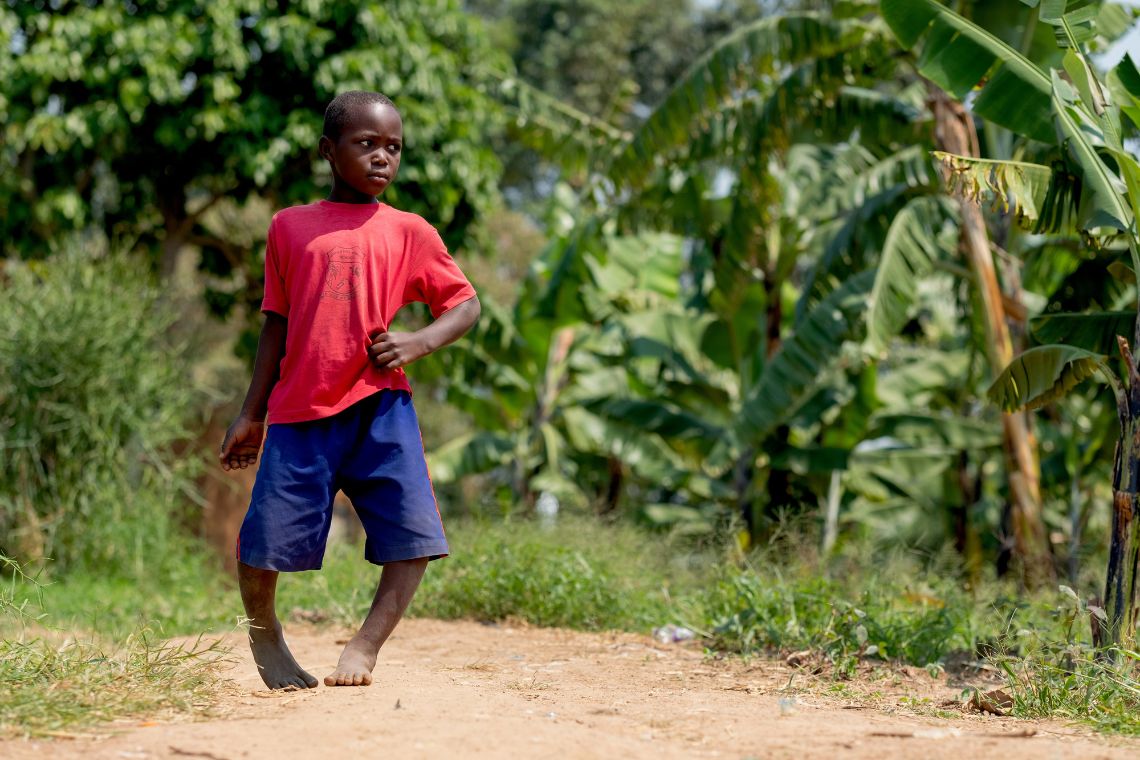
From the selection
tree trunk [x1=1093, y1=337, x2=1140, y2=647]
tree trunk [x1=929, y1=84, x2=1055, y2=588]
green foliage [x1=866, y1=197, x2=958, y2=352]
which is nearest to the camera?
tree trunk [x1=1093, y1=337, x2=1140, y2=647]

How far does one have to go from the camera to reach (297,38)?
9508 mm

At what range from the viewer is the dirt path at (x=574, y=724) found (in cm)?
279

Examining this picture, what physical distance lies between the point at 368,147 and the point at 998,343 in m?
5.69

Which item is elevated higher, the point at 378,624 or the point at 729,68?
the point at 729,68

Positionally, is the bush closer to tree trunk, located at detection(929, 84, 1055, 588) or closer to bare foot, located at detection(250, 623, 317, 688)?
bare foot, located at detection(250, 623, 317, 688)

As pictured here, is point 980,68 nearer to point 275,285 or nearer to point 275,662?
point 275,285

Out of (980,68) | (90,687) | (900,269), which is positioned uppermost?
(980,68)

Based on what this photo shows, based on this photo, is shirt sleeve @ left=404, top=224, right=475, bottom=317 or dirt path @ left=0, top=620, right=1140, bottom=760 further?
shirt sleeve @ left=404, top=224, right=475, bottom=317

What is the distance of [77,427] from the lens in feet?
27.6

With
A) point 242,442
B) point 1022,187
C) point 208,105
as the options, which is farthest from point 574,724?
point 208,105

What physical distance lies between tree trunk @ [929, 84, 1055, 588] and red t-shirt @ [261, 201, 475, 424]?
17.3ft

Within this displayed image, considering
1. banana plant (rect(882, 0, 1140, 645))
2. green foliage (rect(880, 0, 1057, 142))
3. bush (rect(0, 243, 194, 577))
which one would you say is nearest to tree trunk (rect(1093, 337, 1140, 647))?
banana plant (rect(882, 0, 1140, 645))

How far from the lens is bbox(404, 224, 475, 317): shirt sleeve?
3.74 m

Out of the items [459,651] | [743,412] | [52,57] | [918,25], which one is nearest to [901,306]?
[743,412]
